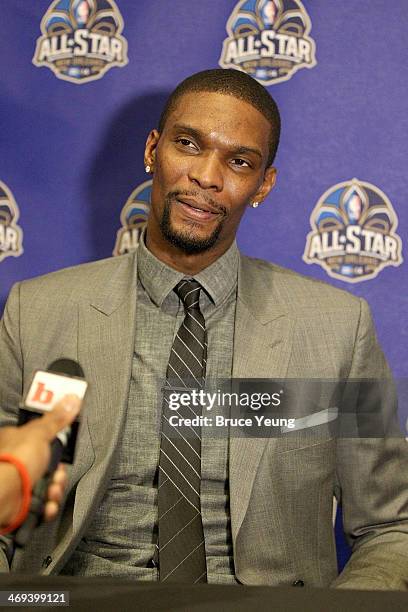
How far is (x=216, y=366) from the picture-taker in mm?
1241

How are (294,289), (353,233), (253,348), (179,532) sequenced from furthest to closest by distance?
(353,233)
(294,289)
(253,348)
(179,532)

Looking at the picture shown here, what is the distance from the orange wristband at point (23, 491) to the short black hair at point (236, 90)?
37.2 inches

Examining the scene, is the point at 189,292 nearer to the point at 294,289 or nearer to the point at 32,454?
the point at 294,289

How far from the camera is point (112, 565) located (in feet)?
3.85

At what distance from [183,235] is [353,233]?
41 centimetres

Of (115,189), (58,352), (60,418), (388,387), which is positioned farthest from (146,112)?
(60,418)

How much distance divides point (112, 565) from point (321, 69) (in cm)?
100

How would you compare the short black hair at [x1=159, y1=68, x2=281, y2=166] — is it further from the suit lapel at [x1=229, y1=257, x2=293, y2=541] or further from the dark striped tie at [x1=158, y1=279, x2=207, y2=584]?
the dark striped tie at [x1=158, y1=279, x2=207, y2=584]

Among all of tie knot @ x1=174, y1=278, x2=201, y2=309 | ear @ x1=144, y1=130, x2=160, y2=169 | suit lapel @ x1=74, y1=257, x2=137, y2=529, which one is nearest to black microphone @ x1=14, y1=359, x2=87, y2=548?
suit lapel @ x1=74, y1=257, x2=137, y2=529

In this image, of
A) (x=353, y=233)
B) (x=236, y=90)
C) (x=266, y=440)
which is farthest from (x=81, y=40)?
(x=266, y=440)

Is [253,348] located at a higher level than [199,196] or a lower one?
lower

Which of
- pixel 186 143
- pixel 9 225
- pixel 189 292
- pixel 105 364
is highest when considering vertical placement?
pixel 186 143

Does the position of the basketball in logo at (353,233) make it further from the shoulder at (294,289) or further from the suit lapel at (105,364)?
the suit lapel at (105,364)

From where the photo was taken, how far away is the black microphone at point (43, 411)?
54cm
